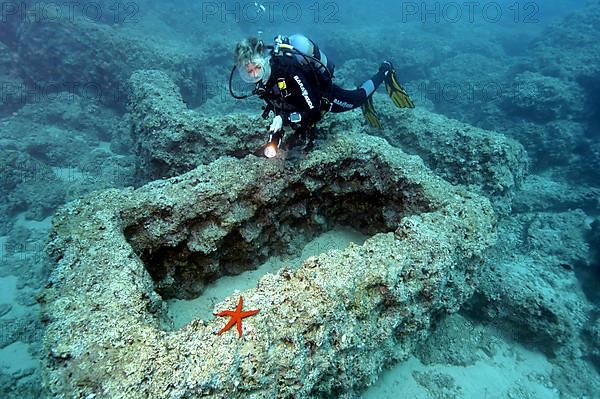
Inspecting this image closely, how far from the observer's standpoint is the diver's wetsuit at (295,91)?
3.70 meters

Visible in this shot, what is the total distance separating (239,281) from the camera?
4371mm

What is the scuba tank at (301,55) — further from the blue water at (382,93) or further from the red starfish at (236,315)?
the red starfish at (236,315)

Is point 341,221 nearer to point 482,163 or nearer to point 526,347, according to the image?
point 482,163

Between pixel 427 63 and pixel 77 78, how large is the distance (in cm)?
1570

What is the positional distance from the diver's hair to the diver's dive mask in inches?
1.5

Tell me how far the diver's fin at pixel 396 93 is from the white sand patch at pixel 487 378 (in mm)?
4181

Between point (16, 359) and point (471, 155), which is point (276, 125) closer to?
point (471, 155)

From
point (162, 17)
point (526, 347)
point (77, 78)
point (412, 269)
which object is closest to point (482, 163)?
point (526, 347)

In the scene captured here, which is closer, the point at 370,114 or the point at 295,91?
the point at 295,91

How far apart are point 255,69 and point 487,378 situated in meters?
4.76

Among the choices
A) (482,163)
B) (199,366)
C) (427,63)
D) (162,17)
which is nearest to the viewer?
(199,366)

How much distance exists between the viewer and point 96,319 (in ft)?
7.88

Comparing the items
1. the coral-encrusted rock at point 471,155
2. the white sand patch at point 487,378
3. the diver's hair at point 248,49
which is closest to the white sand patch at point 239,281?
the white sand patch at point 487,378

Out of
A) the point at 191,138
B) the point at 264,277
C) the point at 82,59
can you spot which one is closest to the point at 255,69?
the point at 264,277
